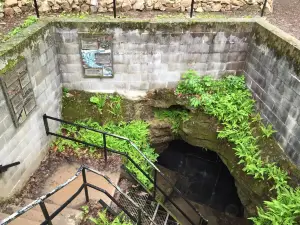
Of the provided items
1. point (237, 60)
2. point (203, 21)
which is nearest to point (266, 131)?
point (237, 60)

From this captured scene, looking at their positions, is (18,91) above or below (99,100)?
above

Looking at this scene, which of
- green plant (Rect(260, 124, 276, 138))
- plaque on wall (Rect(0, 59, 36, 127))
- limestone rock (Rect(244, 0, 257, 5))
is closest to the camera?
plaque on wall (Rect(0, 59, 36, 127))

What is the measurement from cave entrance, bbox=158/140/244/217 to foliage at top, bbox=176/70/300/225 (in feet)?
7.83

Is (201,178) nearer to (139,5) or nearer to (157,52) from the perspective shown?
(157,52)

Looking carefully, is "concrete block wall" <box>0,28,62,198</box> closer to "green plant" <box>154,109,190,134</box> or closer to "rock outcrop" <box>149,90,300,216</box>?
"rock outcrop" <box>149,90,300,216</box>

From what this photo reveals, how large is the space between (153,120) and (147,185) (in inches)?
74.5

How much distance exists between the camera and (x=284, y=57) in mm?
5555

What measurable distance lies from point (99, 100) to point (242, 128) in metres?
3.65

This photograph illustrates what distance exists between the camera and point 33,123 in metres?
5.86

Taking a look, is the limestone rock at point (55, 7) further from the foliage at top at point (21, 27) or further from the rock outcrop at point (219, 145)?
the rock outcrop at point (219, 145)

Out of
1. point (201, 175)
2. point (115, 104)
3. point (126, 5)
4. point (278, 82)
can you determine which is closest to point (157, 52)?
point (126, 5)

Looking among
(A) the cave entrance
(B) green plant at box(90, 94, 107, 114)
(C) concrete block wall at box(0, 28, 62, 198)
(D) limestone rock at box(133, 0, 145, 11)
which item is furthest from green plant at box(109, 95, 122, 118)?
(A) the cave entrance

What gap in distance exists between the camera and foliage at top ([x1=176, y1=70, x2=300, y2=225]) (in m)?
4.84

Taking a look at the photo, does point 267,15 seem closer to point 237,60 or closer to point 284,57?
point 237,60
